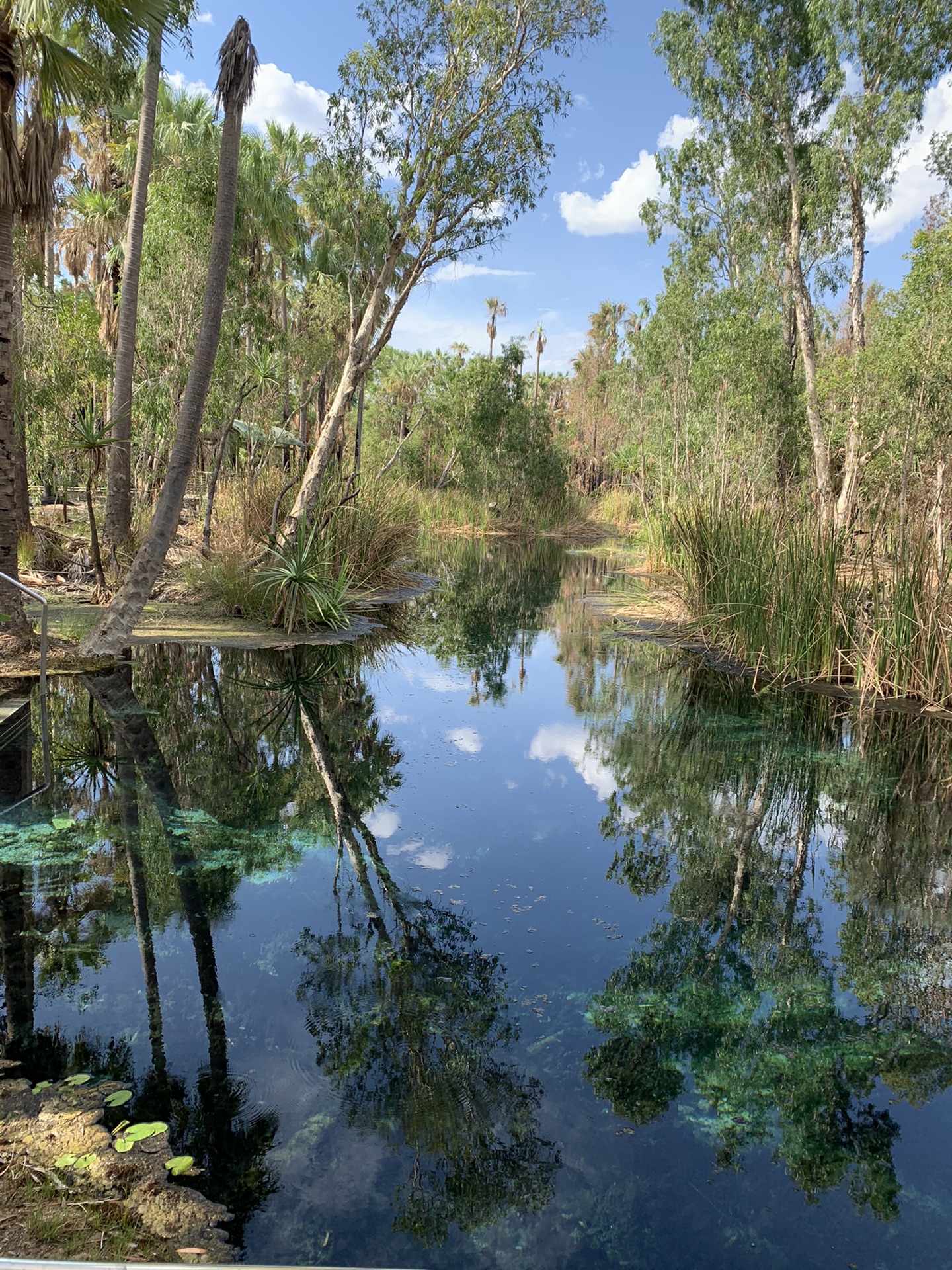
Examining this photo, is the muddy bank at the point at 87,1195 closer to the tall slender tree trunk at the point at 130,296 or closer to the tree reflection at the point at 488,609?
the tree reflection at the point at 488,609

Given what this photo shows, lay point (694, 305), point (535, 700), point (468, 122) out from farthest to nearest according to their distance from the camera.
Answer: point (694, 305) < point (468, 122) < point (535, 700)

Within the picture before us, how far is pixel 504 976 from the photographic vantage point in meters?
3.58

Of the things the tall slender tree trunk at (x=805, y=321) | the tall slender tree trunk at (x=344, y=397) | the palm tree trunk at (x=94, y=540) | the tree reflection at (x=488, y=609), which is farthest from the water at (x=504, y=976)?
the tall slender tree trunk at (x=805, y=321)

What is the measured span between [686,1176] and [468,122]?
12.2m

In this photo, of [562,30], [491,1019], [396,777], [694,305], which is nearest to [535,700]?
[396,777]

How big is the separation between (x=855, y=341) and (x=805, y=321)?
52.9 inches

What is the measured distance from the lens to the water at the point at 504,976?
2.43 meters

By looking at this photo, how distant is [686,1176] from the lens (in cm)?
253

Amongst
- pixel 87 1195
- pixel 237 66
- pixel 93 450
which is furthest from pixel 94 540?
pixel 87 1195

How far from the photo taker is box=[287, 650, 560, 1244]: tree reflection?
2445 mm

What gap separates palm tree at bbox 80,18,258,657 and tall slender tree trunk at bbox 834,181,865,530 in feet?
37.5

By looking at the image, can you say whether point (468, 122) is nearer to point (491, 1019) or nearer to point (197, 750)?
point (197, 750)

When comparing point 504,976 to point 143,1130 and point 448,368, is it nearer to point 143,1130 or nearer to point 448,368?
point 143,1130

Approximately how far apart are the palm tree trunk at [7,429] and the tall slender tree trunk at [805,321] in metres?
13.5
